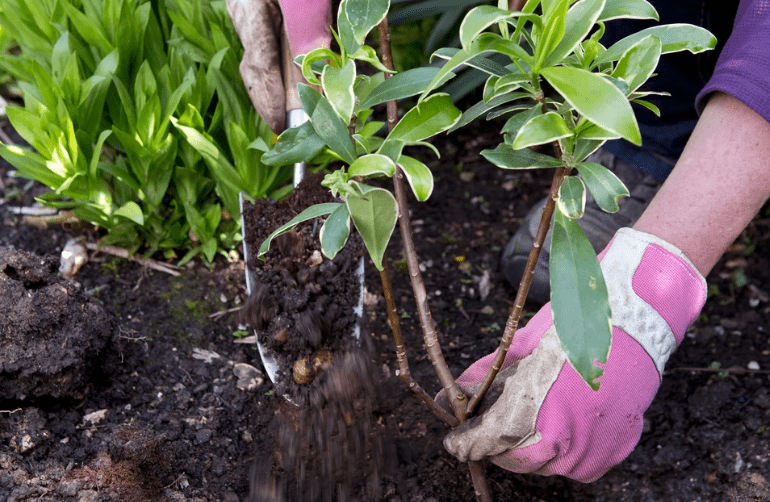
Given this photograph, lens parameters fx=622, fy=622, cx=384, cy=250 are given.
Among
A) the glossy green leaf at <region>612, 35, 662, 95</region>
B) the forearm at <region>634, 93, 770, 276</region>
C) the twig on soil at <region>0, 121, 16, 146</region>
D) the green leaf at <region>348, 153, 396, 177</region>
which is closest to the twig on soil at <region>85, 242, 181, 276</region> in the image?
the twig on soil at <region>0, 121, 16, 146</region>

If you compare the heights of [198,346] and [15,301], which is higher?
[15,301]

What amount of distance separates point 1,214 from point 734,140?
205cm

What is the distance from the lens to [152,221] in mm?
1742

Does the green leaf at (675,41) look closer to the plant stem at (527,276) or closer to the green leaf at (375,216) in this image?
the plant stem at (527,276)

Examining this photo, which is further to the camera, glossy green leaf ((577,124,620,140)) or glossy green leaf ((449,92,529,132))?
glossy green leaf ((449,92,529,132))

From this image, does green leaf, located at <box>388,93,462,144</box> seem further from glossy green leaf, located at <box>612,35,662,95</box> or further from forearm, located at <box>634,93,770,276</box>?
forearm, located at <box>634,93,770,276</box>

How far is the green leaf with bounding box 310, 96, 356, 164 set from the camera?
0.89 meters

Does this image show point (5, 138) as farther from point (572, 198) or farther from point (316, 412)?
point (572, 198)

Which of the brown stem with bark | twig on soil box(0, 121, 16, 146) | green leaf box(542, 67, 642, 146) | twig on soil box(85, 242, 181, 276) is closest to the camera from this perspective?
green leaf box(542, 67, 642, 146)

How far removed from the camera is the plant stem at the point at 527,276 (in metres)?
0.90

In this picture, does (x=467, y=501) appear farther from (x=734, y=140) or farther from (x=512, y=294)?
(x=734, y=140)

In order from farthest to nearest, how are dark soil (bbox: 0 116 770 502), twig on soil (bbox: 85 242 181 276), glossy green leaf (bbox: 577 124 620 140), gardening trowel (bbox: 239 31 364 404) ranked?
twig on soil (bbox: 85 242 181 276), gardening trowel (bbox: 239 31 364 404), dark soil (bbox: 0 116 770 502), glossy green leaf (bbox: 577 124 620 140)

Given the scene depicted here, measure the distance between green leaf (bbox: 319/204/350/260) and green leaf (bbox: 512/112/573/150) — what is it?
0.26m

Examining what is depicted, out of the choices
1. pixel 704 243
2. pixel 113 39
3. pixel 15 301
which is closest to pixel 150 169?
pixel 113 39
